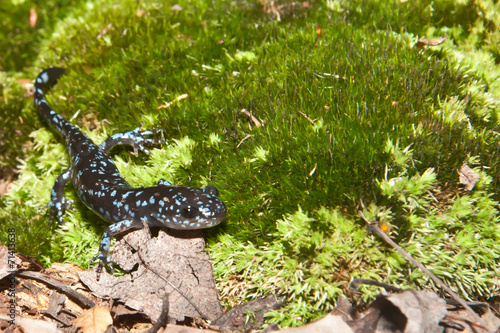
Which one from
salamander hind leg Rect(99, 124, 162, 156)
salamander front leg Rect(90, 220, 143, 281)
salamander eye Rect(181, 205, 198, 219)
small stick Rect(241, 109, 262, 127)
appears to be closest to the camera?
salamander eye Rect(181, 205, 198, 219)

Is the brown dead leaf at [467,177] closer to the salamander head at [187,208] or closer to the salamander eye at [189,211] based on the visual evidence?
the salamander head at [187,208]

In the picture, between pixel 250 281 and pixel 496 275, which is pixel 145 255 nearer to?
pixel 250 281

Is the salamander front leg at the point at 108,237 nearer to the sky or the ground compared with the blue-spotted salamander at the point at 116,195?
nearer to the ground

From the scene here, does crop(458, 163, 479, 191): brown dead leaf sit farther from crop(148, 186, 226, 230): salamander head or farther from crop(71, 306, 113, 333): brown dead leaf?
crop(71, 306, 113, 333): brown dead leaf

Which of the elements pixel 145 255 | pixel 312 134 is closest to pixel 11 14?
pixel 145 255

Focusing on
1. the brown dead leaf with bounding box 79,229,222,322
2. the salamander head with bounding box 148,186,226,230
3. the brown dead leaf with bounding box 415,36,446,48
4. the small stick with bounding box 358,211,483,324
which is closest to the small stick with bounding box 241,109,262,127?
the salamander head with bounding box 148,186,226,230

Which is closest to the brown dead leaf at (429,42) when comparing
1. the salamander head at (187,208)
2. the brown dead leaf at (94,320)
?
the salamander head at (187,208)
